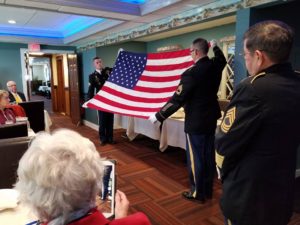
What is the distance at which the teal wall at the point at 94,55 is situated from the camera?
17.5 ft

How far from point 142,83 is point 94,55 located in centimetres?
217

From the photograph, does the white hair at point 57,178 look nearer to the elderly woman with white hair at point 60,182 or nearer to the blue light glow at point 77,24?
the elderly woman with white hair at point 60,182

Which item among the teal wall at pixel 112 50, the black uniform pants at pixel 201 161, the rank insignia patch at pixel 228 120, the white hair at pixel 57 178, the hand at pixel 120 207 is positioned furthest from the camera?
the teal wall at pixel 112 50

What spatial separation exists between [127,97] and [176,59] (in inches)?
34.9

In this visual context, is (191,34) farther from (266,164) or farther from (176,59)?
(266,164)

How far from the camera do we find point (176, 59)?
323 cm

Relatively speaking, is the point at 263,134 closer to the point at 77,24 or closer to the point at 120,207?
the point at 120,207

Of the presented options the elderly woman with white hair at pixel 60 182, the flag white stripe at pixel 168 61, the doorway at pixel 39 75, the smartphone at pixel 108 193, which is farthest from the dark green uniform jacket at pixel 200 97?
the doorway at pixel 39 75

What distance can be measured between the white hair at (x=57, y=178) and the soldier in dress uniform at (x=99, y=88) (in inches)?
143

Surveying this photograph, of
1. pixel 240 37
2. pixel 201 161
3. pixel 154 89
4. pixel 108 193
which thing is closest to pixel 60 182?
pixel 108 193

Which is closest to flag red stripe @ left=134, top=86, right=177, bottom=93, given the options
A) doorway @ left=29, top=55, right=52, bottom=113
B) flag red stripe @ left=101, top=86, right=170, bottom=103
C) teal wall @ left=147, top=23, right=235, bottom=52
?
flag red stripe @ left=101, top=86, right=170, bottom=103

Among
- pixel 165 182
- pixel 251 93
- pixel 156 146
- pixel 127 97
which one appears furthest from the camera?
pixel 156 146

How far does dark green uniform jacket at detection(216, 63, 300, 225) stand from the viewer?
3.17 ft

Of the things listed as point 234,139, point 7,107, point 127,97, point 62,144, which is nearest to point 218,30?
point 127,97
